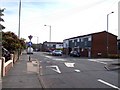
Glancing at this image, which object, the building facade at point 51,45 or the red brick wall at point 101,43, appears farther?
the building facade at point 51,45

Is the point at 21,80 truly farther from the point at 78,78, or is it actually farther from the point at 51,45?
the point at 51,45

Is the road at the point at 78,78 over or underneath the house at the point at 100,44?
underneath

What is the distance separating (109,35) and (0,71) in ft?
166

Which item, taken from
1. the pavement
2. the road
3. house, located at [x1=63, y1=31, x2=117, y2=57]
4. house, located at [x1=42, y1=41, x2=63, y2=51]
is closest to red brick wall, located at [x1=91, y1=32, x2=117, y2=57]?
house, located at [x1=63, y1=31, x2=117, y2=57]

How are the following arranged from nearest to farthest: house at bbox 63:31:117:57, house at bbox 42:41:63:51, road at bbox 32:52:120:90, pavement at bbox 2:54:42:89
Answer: pavement at bbox 2:54:42:89 < road at bbox 32:52:120:90 < house at bbox 63:31:117:57 < house at bbox 42:41:63:51

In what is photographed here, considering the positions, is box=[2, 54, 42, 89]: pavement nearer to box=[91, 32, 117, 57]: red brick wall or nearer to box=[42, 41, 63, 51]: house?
box=[91, 32, 117, 57]: red brick wall

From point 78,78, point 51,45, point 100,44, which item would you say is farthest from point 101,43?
point 51,45

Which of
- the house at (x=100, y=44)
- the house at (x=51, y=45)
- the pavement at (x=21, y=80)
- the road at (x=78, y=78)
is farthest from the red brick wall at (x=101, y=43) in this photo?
the house at (x=51, y=45)

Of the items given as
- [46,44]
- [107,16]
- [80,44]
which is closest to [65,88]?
[107,16]

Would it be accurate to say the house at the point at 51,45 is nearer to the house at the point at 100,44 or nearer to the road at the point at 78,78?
the house at the point at 100,44

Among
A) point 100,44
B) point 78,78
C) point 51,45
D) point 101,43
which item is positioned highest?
point 51,45

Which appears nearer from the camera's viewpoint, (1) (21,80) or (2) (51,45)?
(1) (21,80)

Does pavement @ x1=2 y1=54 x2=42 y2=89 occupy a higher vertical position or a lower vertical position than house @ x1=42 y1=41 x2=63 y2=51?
lower

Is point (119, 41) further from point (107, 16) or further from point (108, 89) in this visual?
point (108, 89)
